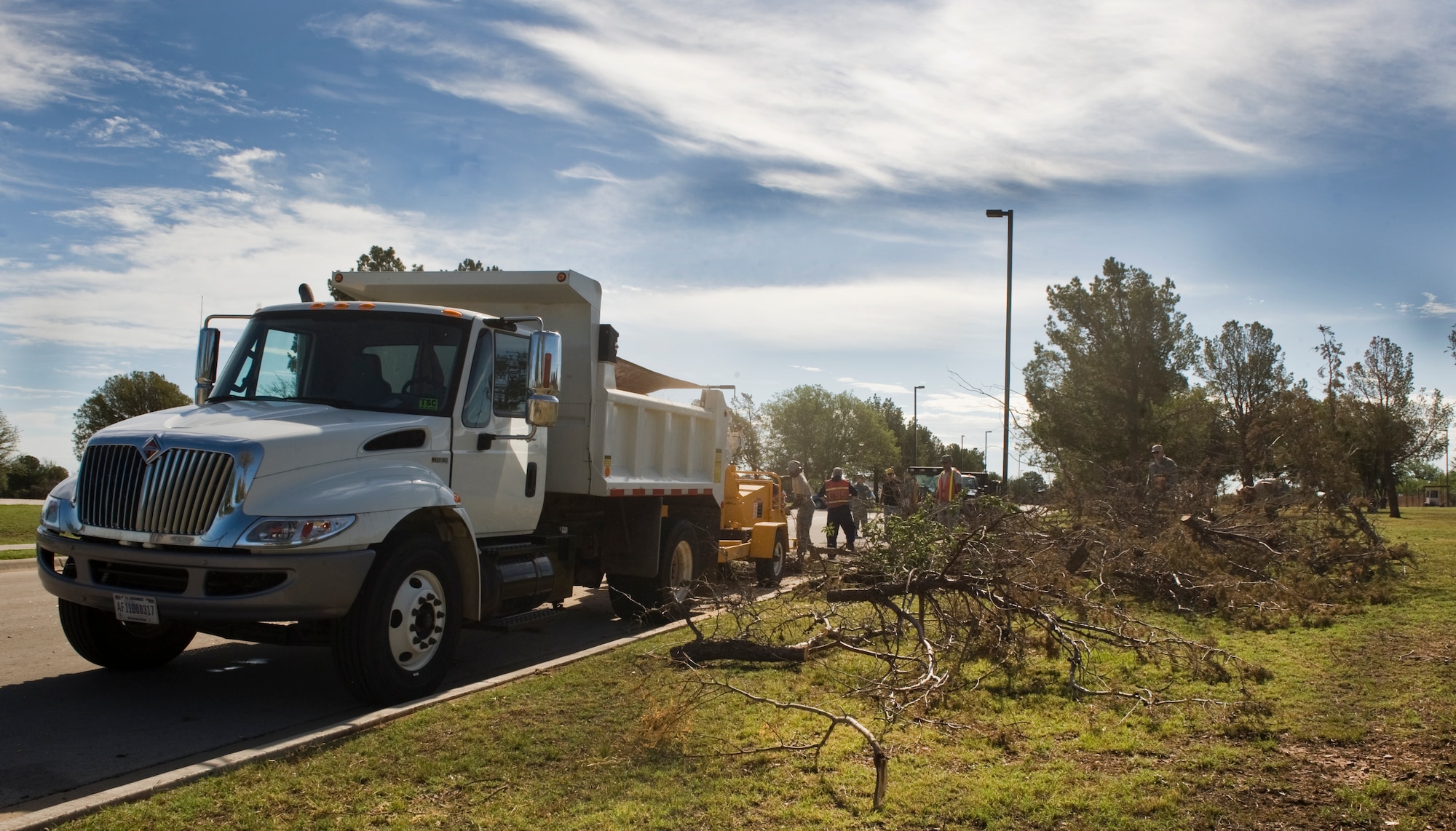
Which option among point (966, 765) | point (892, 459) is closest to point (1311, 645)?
point (966, 765)

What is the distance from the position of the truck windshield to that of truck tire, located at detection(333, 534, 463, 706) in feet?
3.68

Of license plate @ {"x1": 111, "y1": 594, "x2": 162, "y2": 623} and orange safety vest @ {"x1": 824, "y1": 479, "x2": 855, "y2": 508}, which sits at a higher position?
orange safety vest @ {"x1": 824, "y1": 479, "x2": 855, "y2": 508}

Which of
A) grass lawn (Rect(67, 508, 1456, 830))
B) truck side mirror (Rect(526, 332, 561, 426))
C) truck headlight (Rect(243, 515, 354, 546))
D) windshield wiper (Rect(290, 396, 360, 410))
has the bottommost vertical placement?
grass lawn (Rect(67, 508, 1456, 830))

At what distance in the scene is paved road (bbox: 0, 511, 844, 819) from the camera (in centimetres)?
504

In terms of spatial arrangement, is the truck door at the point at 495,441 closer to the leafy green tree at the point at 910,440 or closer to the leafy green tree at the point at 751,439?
the leafy green tree at the point at 751,439

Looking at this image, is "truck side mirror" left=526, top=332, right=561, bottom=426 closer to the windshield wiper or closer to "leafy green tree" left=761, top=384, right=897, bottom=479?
the windshield wiper

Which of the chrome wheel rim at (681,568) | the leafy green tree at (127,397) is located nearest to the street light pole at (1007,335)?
the chrome wheel rim at (681,568)

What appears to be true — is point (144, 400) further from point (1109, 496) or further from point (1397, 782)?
point (1397, 782)

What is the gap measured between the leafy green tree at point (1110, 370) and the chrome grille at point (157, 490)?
92.8 ft

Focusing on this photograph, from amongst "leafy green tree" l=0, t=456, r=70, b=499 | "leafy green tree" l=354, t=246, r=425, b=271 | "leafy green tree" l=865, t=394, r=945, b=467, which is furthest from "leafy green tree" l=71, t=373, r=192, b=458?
"leafy green tree" l=865, t=394, r=945, b=467

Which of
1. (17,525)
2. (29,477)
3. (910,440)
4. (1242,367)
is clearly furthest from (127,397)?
(910,440)

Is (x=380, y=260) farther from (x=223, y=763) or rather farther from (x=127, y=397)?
(x=127, y=397)

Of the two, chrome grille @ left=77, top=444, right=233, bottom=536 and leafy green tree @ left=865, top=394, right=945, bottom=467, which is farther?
leafy green tree @ left=865, top=394, right=945, bottom=467

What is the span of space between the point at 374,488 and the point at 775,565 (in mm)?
8603
